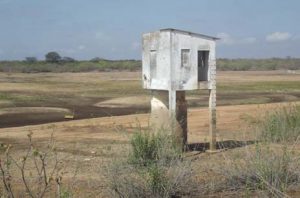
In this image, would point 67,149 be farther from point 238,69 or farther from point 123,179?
point 238,69

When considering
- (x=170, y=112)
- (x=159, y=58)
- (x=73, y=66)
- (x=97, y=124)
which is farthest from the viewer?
(x=73, y=66)

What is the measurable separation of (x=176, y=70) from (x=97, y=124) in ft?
29.6

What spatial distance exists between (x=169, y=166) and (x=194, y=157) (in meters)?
4.09

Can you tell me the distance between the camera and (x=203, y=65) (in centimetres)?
1453

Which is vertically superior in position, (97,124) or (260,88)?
(97,124)

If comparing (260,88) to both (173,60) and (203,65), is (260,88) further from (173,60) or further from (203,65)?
(173,60)

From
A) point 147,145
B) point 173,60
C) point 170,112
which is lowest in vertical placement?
point 147,145

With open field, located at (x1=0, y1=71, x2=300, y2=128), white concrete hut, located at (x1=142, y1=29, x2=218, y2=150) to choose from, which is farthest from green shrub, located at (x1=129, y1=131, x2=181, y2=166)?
open field, located at (x1=0, y1=71, x2=300, y2=128)

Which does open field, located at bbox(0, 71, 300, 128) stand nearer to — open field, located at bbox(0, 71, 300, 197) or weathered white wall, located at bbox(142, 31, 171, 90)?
open field, located at bbox(0, 71, 300, 197)

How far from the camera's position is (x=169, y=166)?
9.30 meters

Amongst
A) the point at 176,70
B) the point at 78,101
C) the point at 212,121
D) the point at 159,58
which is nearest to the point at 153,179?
the point at 176,70

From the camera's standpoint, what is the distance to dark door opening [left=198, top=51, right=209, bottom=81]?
14422 millimetres

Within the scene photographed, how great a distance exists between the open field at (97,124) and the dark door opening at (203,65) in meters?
1.73

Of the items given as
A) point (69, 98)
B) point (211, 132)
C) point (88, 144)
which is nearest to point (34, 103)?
point (69, 98)
